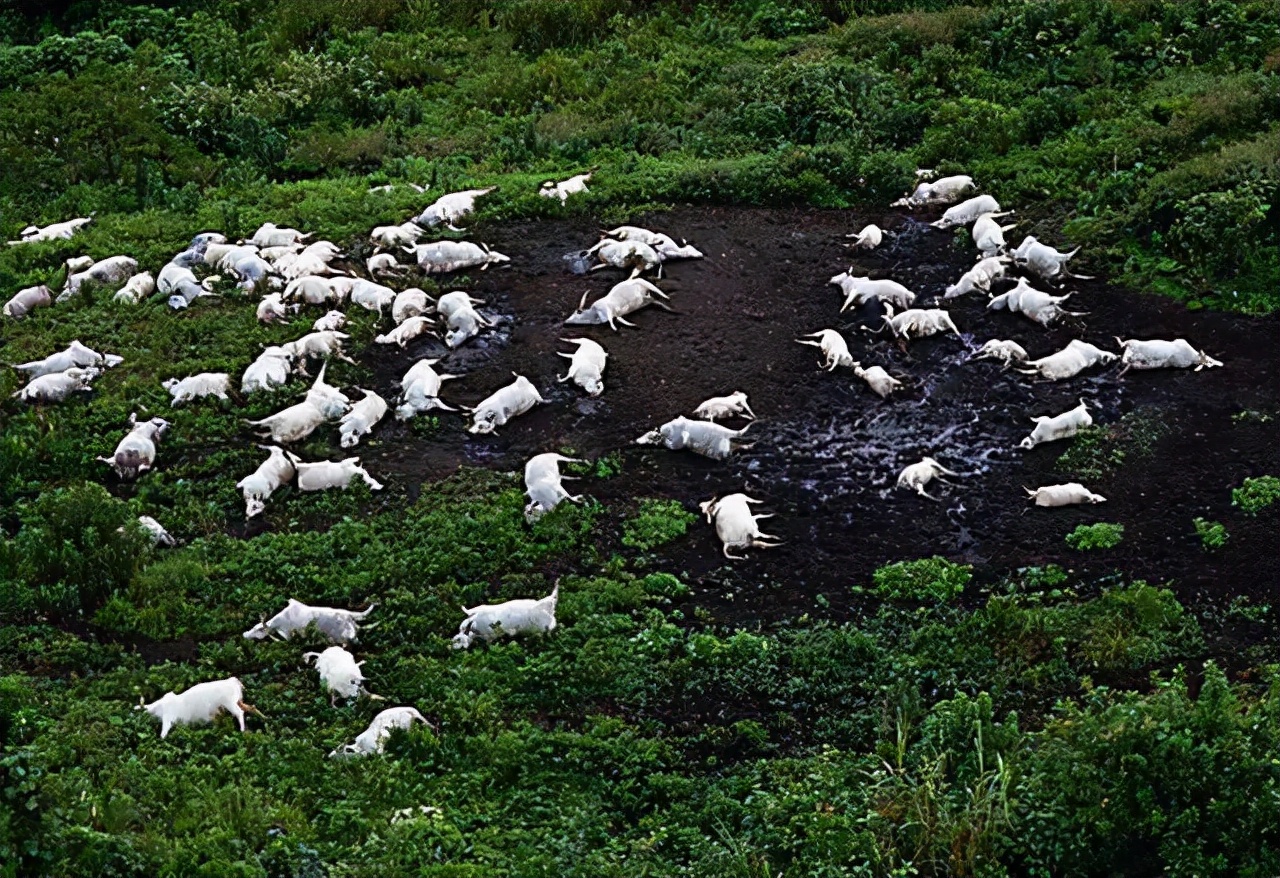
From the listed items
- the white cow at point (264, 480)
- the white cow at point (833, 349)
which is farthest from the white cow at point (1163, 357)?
the white cow at point (264, 480)

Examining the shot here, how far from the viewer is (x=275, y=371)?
42.4 feet

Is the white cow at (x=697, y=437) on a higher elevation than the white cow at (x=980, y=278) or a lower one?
lower

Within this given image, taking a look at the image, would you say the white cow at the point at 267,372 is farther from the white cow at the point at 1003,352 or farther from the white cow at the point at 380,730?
the white cow at the point at 1003,352

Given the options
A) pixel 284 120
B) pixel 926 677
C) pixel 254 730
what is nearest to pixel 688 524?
pixel 926 677

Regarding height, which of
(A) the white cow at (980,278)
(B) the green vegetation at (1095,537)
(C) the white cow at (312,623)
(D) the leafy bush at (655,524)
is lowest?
(D) the leafy bush at (655,524)

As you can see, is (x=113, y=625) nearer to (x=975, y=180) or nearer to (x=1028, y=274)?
(x=1028, y=274)

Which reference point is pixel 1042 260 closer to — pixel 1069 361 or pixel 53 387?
pixel 1069 361

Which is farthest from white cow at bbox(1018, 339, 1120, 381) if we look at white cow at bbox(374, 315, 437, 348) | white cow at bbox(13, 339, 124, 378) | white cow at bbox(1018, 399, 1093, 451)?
white cow at bbox(13, 339, 124, 378)

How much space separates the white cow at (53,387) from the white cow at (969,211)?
7973 mm

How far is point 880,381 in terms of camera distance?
40.5ft

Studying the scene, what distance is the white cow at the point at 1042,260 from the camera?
1391cm

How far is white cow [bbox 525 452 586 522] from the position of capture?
36.1ft

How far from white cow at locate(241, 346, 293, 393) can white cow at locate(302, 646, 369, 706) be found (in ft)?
13.1

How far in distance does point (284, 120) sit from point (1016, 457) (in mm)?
10633
